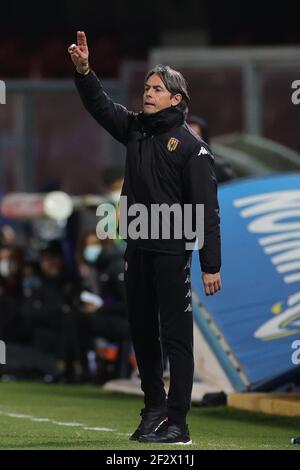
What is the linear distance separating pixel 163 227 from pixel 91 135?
1911 centimetres

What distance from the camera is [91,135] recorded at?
28188 mm

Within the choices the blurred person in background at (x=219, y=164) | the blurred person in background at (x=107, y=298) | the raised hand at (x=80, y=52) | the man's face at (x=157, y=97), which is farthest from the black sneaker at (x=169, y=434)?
the blurred person in background at (x=107, y=298)

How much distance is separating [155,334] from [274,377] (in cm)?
348

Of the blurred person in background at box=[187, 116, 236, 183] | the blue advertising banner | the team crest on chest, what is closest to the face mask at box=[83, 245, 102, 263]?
the blurred person in background at box=[187, 116, 236, 183]

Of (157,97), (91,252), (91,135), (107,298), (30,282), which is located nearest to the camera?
(157,97)

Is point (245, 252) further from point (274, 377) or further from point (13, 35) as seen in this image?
point (13, 35)

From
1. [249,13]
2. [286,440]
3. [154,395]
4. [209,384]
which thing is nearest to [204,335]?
[209,384]

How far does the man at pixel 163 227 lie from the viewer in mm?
9133

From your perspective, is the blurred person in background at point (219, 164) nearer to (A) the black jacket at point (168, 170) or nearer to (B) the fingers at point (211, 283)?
(A) the black jacket at point (168, 170)

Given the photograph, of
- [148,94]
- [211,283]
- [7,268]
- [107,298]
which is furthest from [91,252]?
[211,283]

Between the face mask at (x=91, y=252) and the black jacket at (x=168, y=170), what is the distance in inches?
304

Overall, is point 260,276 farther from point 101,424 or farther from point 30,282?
point 30,282

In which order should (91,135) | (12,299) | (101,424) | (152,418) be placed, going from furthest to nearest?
(91,135) → (12,299) → (101,424) → (152,418)

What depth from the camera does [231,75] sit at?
2095 cm
